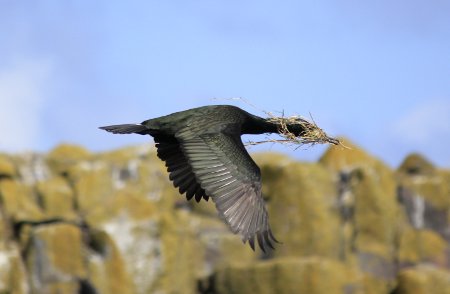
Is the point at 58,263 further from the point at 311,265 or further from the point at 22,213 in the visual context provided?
the point at 311,265

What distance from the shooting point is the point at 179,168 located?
16.5 metres

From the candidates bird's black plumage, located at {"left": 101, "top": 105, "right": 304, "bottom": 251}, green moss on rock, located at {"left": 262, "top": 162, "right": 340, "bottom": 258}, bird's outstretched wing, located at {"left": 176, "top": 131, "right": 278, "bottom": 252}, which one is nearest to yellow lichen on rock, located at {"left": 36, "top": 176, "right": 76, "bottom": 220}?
green moss on rock, located at {"left": 262, "top": 162, "right": 340, "bottom": 258}

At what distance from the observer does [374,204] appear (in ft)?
148

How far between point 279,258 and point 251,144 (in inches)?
1111

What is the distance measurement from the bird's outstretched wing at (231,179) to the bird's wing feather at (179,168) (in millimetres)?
1185

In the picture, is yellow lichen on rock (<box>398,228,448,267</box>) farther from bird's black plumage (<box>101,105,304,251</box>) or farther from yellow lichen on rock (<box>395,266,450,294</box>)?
bird's black plumage (<box>101,105,304,251</box>)

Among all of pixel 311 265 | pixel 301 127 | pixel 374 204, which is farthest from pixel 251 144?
pixel 374 204

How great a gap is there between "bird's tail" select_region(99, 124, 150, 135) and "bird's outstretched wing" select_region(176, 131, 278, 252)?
0.60 meters

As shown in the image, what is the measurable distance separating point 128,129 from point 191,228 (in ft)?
95.8

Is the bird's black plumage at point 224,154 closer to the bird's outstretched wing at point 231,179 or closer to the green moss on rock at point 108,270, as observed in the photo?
the bird's outstretched wing at point 231,179

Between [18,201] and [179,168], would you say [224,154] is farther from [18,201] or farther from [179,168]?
[18,201]

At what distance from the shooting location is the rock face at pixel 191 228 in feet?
143

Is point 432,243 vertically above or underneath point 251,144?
underneath

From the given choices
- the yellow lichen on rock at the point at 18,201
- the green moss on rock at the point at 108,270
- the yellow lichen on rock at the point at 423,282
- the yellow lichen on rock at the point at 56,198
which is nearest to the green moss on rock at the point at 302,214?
the yellow lichen on rock at the point at 423,282
